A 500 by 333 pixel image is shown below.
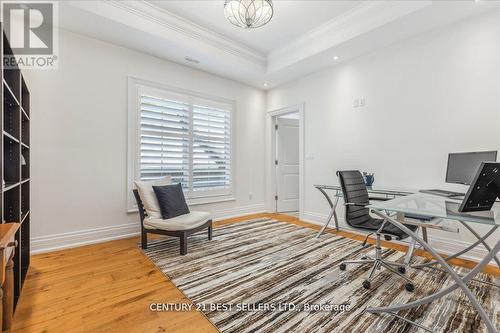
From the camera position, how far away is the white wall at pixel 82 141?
2920 millimetres

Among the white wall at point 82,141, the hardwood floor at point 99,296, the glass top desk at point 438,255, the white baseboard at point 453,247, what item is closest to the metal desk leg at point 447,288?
the glass top desk at point 438,255

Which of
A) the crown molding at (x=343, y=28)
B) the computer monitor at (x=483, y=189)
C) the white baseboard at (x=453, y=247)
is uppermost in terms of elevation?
the crown molding at (x=343, y=28)

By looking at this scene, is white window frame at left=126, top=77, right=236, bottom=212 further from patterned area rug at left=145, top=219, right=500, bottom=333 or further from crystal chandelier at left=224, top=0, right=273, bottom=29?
crystal chandelier at left=224, top=0, right=273, bottom=29

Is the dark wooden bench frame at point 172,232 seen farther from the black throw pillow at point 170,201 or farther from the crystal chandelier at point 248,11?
the crystal chandelier at point 248,11

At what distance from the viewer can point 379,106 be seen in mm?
3535

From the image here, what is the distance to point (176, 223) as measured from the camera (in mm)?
2877

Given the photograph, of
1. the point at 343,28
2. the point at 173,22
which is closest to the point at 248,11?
the point at 173,22

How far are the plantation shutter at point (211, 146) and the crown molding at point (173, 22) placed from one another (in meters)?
1.03

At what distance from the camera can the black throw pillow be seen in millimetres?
3076

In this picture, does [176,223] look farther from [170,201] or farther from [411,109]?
[411,109]

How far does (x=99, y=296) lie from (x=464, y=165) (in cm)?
375

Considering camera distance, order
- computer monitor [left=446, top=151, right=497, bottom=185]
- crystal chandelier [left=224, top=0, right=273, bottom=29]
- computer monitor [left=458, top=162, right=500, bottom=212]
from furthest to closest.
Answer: crystal chandelier [left=224, top=0, right=273, bottom=29]
computer monitor [left=446, top=151, right=497, bottom=185]
computer monitor [left=458, top=162, right=500, bottom=212]

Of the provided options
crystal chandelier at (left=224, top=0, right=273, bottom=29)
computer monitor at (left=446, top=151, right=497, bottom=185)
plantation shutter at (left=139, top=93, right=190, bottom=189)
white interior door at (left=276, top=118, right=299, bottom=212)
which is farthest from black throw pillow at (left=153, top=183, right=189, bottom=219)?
computer monitor at (left=446, top=151, right=497, bottom=185)

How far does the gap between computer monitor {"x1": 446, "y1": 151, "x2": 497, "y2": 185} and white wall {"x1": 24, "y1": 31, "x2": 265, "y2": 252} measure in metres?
4.10
